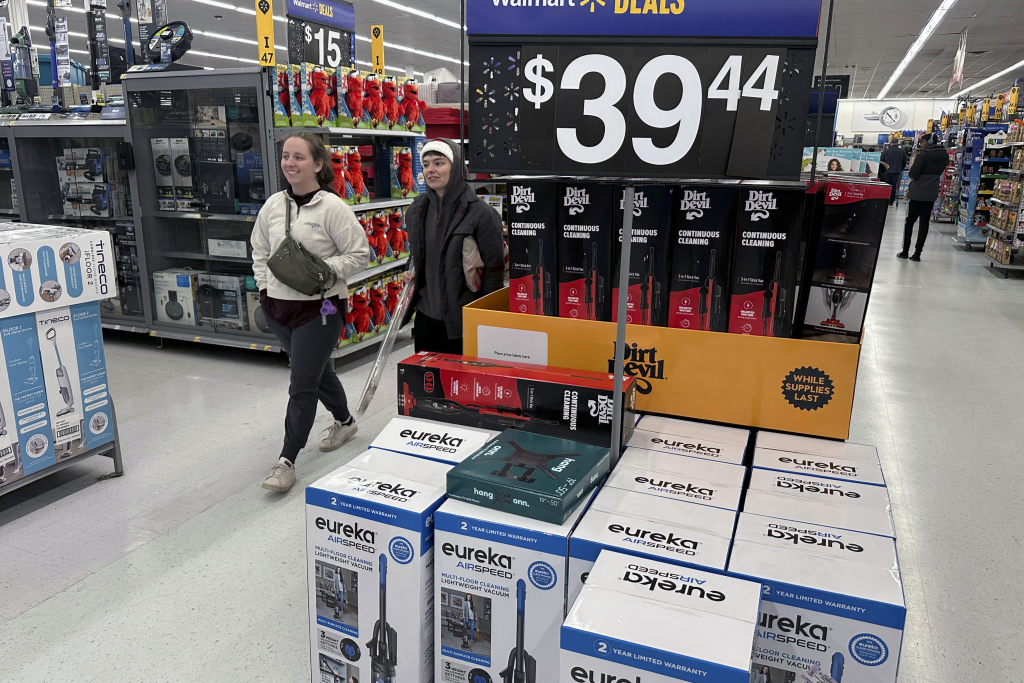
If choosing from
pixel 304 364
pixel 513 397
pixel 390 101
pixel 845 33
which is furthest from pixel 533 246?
pixel 845 33

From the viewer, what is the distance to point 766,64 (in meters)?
1.29

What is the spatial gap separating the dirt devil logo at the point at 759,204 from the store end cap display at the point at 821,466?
565 millimetres

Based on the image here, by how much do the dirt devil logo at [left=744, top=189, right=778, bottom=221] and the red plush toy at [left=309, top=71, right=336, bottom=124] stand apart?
3.86 metres

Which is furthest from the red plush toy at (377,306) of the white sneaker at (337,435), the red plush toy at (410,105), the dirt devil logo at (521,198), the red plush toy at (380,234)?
the dirt devil logo at (521,198)

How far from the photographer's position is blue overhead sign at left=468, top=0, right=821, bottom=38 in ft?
4.20

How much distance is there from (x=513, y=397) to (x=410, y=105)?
4.49m

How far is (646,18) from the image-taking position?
53.2 inches

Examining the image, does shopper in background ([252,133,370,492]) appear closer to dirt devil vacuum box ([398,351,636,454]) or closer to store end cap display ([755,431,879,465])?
dirt devil vacuum box ([398,351,636,454])

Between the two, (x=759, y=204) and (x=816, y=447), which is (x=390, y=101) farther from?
(x=816, y=447)

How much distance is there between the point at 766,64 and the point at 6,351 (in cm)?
309

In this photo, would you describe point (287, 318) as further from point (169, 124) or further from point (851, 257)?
point (169, 124)

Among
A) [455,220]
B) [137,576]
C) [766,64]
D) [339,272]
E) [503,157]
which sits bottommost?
[137,576]

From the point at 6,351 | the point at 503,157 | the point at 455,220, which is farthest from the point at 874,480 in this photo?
the point at 6,351

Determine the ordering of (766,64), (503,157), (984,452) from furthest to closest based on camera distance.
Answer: (984,452) < (503,157) < (766,64)
